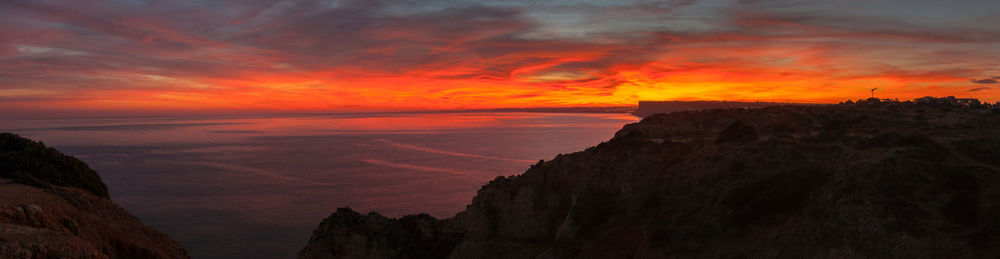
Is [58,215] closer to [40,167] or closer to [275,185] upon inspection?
[40,167]

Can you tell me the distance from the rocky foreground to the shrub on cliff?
A: 1372 centimetres

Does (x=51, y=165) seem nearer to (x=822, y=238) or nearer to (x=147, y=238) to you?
(x=147, y=238)

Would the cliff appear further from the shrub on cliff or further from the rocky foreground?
the rocky foreground

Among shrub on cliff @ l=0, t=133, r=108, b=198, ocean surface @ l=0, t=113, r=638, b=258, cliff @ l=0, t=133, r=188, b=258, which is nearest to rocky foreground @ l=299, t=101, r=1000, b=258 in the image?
Result: cliff @ l=0, t=133, r=188, b=258

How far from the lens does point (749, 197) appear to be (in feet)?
44.7

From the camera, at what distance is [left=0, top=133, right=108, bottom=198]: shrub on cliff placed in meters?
21.7

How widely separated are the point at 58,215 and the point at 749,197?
2055cm

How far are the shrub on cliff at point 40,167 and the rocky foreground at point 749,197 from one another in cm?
1372

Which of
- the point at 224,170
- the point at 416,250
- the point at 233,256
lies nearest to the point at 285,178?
the point at 224,170

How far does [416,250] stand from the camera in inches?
754

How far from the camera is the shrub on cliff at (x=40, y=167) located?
21672 mm

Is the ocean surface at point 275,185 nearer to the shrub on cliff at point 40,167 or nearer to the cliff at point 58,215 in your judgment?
the shrub on cliff at point 40,167

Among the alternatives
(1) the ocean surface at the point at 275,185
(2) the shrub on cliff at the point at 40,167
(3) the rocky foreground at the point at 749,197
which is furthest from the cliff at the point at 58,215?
(1) the ocean surface at the point at 275,185

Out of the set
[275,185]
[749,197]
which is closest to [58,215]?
[749,197]
